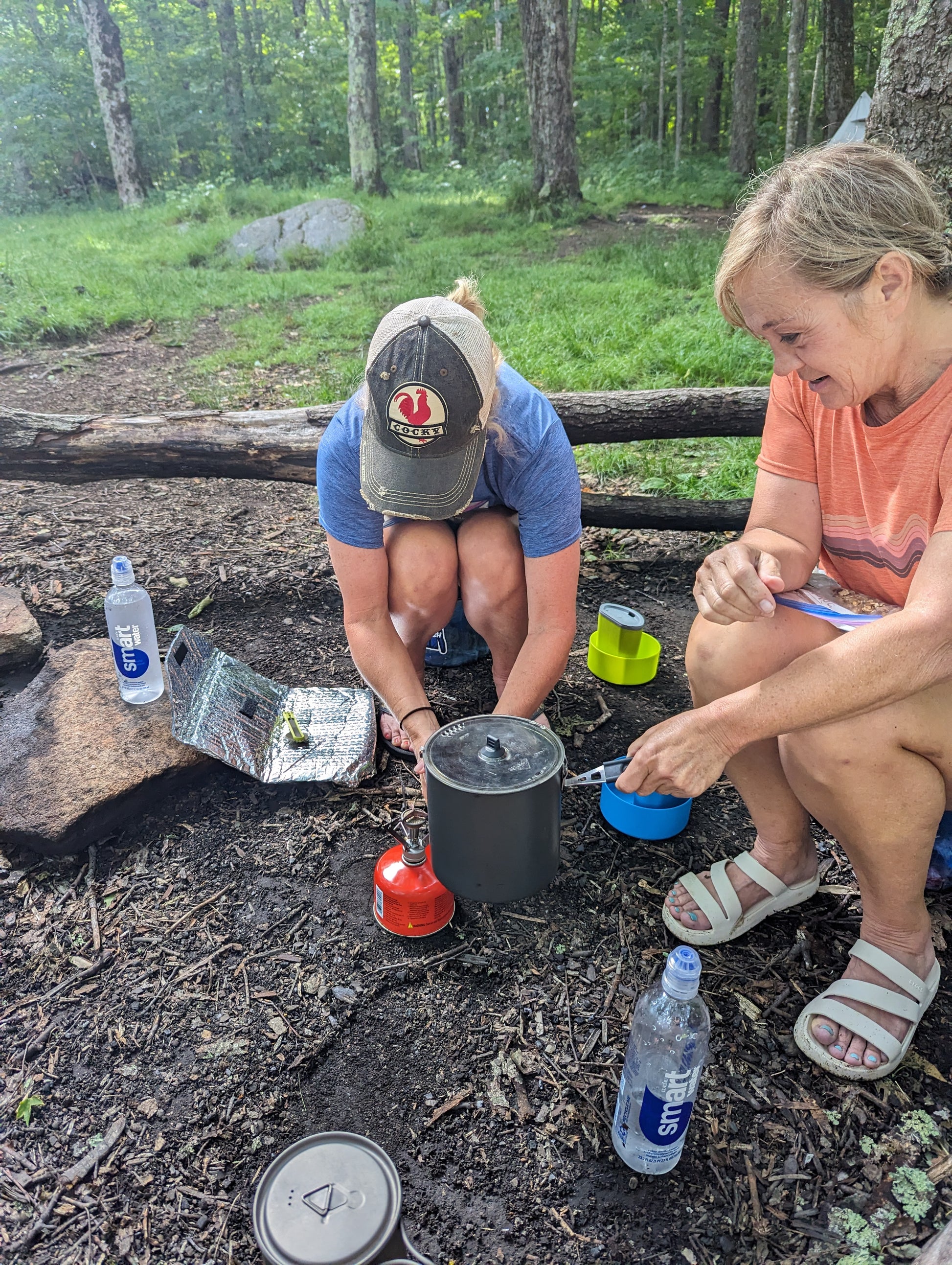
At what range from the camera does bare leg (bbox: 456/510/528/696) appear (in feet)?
7.36

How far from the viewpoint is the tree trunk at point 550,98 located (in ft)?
33.2

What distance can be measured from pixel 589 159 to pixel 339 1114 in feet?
70.0

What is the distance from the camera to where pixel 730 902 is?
1.97 meters

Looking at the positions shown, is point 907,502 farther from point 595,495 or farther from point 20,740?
point 20,740

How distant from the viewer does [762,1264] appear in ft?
4.61

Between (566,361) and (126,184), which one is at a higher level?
(126,184)

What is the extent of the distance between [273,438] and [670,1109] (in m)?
2.77

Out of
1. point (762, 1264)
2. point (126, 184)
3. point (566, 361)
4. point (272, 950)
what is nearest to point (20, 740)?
point (272, 950)

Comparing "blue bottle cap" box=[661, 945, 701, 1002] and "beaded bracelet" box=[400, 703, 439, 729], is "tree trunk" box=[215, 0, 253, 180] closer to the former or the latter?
"beaded bracelet" box=[400, 703, 439, 729]

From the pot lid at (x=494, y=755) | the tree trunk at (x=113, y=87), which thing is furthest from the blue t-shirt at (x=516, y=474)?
the tree trunk at (x=113, y=87)

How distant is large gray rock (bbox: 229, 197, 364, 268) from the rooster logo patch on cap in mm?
9017

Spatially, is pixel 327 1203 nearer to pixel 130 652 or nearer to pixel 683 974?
pixel 683 974

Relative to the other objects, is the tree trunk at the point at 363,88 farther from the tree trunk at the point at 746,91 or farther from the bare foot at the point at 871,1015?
the bare foot at the point at 871,1015

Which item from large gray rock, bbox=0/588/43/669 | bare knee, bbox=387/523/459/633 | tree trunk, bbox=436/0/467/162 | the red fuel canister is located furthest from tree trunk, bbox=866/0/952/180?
tree trunk, bbox=436/0/467/162
